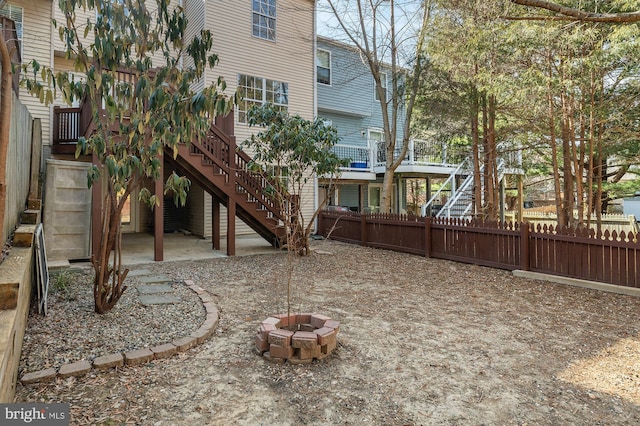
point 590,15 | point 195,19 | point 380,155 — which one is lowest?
point 590,15

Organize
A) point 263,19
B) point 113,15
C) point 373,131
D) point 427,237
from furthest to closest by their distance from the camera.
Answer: point 373,131, point 263,19, point 427,237, point 113,15

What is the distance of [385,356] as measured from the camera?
337cm

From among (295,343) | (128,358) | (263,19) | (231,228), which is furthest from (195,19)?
(295,343)

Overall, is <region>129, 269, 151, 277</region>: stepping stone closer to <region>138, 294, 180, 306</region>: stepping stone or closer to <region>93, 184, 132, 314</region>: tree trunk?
<region>138, 294, 180, 306</region>: stepping stone

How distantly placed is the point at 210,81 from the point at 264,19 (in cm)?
313

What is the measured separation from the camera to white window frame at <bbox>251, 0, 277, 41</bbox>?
1212 cm

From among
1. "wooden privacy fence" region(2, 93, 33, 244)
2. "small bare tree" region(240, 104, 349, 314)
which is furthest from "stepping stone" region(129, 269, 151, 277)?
"small bare tree" region(240, 104, 349, 314)

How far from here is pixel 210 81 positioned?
1112 centimetres

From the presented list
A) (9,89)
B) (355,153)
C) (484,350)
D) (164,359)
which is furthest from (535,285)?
(355,153)

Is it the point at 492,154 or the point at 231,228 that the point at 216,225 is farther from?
the point at 492,154

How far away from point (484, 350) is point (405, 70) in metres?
9.11

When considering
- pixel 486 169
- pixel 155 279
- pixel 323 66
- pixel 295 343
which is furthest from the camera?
pixel 323 66

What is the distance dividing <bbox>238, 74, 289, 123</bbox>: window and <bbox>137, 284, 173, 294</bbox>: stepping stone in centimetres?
732

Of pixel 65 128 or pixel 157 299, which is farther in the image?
pixel 65 128
